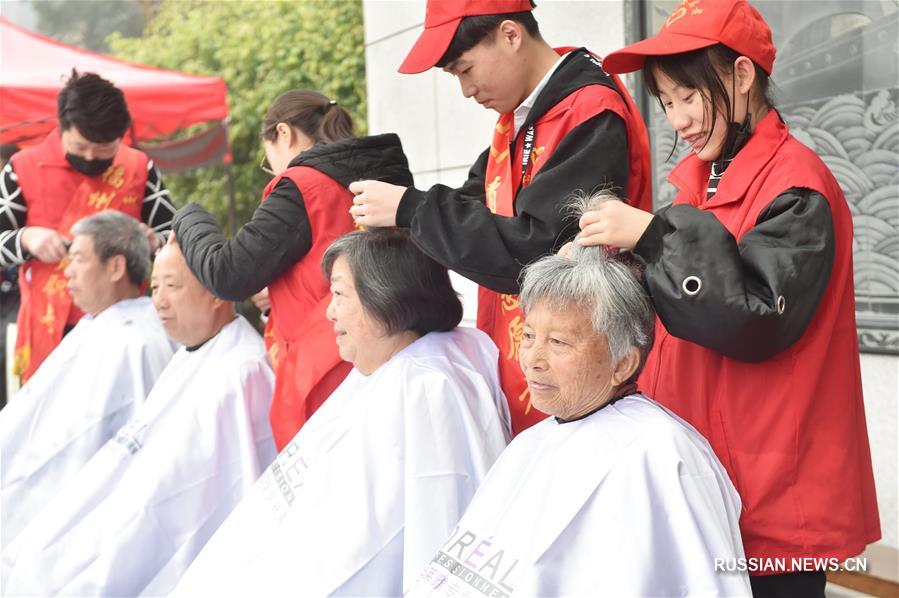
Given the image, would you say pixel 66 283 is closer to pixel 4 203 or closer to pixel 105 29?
pixel 4 203

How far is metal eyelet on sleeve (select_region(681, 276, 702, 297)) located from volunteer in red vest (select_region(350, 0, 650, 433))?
52cm

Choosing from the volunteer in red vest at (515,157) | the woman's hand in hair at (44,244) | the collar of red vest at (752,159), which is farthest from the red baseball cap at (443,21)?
the woman's hand in hair at (44,244)

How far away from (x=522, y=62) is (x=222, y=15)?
1359 centimetres

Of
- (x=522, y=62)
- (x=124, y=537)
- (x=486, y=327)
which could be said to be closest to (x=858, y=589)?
(x=486, y=327)

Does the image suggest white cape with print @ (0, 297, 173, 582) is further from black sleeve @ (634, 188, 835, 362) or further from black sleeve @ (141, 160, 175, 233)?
black sleeve @ (634, 188, 835, 362)

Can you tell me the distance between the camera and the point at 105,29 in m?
25.3

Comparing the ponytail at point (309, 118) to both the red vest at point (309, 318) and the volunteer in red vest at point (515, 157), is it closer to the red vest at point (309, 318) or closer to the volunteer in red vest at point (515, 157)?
the red vest at point (309, 318)

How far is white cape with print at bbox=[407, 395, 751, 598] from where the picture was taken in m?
1.72

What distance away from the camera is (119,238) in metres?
3.96

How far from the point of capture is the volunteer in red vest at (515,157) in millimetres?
2139

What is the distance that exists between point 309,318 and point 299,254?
7.6 inches

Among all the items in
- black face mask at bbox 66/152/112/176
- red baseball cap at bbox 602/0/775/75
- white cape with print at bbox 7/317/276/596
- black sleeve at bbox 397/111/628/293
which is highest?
red baseball cap at bbox 602/0/775/75

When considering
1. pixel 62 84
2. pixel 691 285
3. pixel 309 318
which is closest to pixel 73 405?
pixel 309 318

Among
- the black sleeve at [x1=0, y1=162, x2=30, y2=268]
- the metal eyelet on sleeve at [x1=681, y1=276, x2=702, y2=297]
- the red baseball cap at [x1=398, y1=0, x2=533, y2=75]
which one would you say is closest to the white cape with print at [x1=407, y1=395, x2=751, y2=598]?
the metal eyelet on sleeve at [x1=681, y1=276, x2=702, y2=297]
